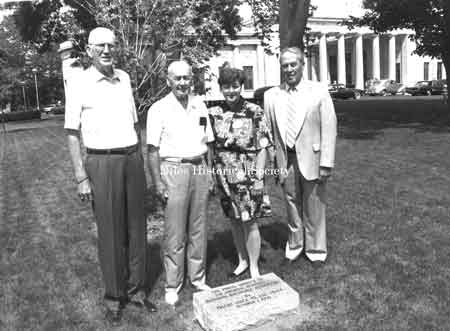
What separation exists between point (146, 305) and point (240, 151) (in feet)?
5.52

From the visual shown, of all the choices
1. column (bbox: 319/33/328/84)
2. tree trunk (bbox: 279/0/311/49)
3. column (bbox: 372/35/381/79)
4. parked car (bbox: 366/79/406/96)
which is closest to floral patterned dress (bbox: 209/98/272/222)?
tree trunk (bbox: 279/0/311/49)

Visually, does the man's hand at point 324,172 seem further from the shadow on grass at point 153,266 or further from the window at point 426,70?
the window at point 426,70

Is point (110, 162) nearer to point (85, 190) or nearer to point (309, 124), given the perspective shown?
point (85, 190)

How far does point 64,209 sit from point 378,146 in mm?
8835

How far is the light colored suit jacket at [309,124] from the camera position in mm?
4855

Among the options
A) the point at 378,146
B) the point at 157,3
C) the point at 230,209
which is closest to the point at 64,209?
the point at 157,3

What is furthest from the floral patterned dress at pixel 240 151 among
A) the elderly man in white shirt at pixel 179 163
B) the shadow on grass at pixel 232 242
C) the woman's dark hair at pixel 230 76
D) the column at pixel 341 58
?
the column at pixel 341 58

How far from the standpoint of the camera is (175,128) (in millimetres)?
4215

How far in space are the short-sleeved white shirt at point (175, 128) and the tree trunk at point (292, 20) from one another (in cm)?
783

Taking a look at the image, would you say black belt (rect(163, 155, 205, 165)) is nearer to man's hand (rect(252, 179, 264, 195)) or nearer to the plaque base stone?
man's hand (rect(252, 179, 264, 195))

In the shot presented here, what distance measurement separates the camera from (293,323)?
4070 millimetres

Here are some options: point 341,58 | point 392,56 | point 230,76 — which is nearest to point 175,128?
point 230,76

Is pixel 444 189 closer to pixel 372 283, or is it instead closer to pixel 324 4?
pixel 372 283

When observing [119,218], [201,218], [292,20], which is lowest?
[201,218]
